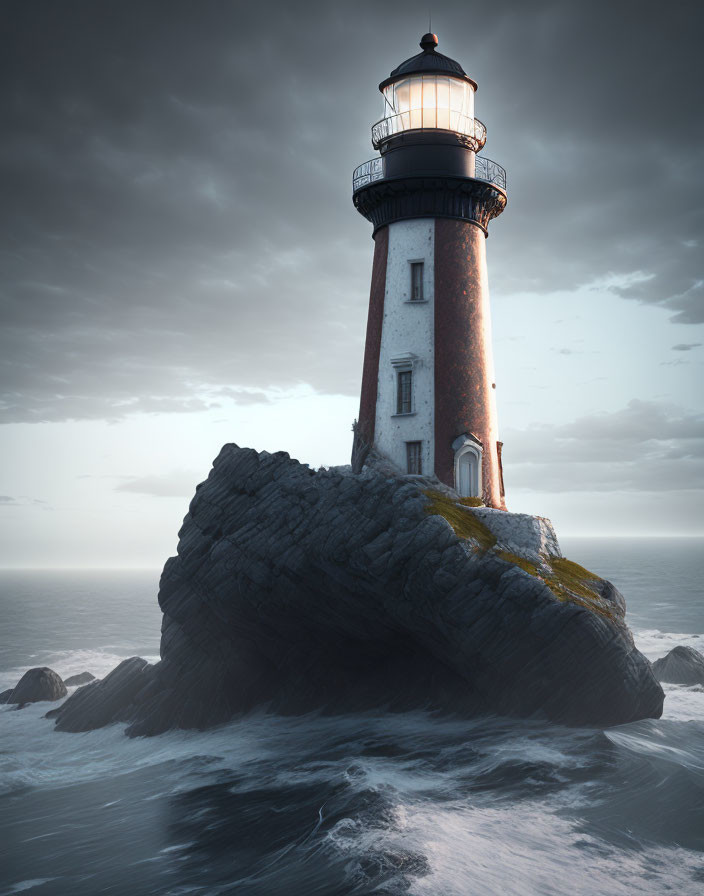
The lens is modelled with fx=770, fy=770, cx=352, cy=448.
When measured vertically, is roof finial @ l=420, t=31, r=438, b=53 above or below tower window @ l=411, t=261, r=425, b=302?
above

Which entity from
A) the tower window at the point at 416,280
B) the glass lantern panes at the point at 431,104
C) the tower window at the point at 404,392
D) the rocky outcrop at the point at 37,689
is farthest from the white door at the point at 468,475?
the rocky outcrop at the point at 37,689

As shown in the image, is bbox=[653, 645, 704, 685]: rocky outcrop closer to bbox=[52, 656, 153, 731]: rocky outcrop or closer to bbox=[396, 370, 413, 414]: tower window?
bbox=[396, 370, 413, 414]: tower window

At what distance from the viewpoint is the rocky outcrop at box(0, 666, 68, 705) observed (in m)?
28.3

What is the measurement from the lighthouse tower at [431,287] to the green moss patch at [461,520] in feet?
9.89

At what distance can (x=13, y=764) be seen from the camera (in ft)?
66.2

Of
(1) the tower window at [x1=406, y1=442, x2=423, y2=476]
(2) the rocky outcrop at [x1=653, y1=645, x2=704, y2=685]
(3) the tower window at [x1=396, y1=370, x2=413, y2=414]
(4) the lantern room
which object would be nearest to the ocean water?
(2) the rocky outcrop at [x1=653, y1=645, x2=704, y2=685]

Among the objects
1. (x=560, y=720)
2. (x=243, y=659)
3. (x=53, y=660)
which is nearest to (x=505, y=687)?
(x=560, y=720)

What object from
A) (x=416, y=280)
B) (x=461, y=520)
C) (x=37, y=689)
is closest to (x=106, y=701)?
(x=37, y=689)

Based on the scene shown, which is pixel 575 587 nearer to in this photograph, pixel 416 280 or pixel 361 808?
pixel 361 808

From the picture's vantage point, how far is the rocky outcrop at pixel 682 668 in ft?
87.7

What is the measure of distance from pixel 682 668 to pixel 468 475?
11.4 m

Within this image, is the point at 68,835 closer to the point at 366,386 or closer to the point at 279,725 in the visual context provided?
the point at 279,725

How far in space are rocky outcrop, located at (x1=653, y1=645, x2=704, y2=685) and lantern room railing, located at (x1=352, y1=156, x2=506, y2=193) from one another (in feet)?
57.3

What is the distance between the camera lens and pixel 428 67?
942 inches
